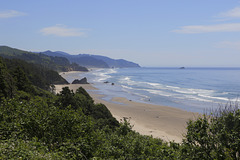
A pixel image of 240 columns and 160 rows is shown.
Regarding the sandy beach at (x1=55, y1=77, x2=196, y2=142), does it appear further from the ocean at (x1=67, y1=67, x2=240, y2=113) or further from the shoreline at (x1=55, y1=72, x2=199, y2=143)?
the ocean at (x1=67, y1=67, x2=240, y2=113)

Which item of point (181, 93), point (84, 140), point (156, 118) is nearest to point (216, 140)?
point (84, 140)

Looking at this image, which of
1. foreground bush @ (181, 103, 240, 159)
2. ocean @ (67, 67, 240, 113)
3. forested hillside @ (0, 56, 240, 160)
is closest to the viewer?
foreground bush @ (181, 103, 240, 159)

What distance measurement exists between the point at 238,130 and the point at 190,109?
37.1 metres

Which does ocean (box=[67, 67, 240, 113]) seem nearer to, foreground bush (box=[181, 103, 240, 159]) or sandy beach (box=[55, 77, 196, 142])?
sandy beach (box=[55, 77, 196, 142])

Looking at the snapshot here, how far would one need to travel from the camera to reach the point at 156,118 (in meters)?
37.7

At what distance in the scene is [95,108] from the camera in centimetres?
3005

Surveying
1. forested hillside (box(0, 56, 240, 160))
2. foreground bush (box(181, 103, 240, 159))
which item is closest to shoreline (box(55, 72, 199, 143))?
forested hillside (box(0, 56, 240, 160))

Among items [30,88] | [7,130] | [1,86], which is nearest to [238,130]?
[7,130]

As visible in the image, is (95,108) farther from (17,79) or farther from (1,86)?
(17,79)

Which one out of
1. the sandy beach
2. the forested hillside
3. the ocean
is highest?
the forested hillside

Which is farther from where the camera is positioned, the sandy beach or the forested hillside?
the sandy beach

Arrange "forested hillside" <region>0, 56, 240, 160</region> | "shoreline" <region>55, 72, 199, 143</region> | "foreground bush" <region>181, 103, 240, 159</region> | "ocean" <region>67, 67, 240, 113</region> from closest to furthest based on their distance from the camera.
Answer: "foreground bush" <region>181, 103, 240, 159</region>, "forested hillside" <region>0, 56, 240, 160</region>, "shoreline" <region>55, 72, 199, 143</region>, "ocean" <region>67, 67, 240, 113</region>

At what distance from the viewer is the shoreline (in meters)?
29.6

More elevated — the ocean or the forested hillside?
the forested hillside
